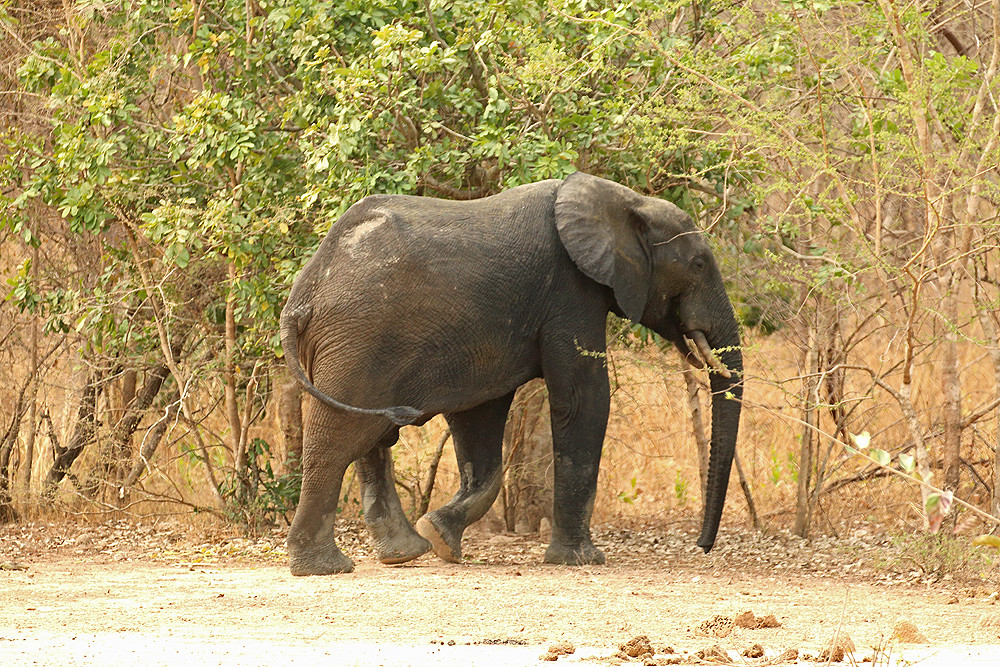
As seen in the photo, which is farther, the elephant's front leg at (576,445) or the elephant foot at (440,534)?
the elephant foot at (440,534)

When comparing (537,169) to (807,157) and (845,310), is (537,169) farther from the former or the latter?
(845,310)

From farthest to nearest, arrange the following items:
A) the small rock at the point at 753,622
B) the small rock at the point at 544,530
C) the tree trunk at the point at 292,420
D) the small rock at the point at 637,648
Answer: the tree trunk at the point at 292,420
the small rock at the point at 544,530
the small rock at the point at 753,622
the small rock at the point at 637,648

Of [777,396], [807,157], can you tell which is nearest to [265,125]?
[807,157]

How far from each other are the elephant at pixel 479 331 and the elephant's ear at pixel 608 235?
1cm

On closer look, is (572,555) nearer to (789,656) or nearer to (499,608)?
(499,608)

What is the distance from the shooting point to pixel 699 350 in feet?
31.6

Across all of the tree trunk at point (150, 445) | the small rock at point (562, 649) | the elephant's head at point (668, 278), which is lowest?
the small rock at point (562, 649)

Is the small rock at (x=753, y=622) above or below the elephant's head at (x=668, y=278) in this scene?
below

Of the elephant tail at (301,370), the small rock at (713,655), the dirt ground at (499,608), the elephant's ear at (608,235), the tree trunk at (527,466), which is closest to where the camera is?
the small rock at (713,655)

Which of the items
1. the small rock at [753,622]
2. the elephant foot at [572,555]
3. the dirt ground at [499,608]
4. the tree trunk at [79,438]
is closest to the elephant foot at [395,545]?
the dirt ground at [499,608]

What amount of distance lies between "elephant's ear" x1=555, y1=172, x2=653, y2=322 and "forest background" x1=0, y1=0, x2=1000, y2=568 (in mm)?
384

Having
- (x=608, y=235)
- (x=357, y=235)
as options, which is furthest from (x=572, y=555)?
(x=357, y=235)

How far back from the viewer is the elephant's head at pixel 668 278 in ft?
29.6

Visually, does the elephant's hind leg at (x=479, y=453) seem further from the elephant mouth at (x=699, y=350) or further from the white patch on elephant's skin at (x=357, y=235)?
the white patch on elephant's skin at (x=357, y=235)
